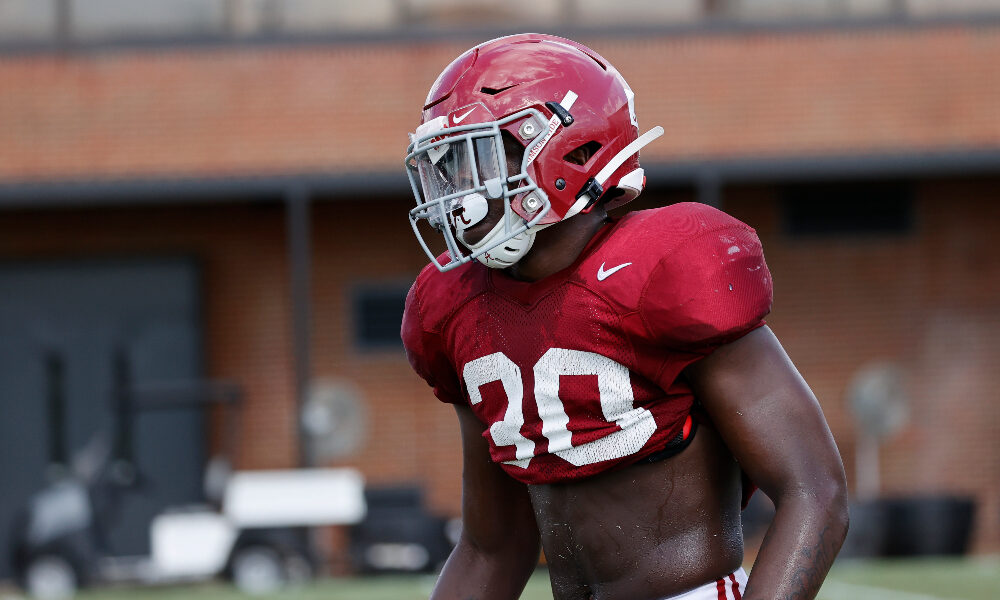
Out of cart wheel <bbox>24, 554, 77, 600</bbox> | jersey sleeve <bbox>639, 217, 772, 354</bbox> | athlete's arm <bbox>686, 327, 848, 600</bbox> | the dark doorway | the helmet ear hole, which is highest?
the helmet ear hole

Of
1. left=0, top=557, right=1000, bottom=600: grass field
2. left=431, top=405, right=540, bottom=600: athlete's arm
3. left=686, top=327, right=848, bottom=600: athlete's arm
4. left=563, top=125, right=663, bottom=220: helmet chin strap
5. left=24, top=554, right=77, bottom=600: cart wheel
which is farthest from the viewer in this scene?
left=24, top=554, right=77, bottom=600: cart wheel

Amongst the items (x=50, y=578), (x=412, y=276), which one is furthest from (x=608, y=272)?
(x=412, y=276)

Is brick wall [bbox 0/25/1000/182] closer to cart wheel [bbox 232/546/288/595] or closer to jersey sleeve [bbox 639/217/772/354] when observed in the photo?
cart wheel [bbox 232/546/288/595]

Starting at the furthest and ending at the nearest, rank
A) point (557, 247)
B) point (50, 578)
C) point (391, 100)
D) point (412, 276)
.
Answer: point (412, 276), point (391, 100), point (50, 578), point (557, 247)

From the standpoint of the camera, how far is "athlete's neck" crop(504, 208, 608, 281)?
2457 mm

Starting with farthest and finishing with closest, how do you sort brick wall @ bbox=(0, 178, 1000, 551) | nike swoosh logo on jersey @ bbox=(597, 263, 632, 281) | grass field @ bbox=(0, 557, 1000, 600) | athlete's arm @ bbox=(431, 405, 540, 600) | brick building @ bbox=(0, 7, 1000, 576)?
brick wall @ bbox=(0, 178, 1000, 551)
brick building @ bbox=(0, 7, 1000, 576)
grass field @ bbox=(0, 557, 1000, 600)
athlete's arm @ bbox=(431, 405, 540, 600)
nike swoosh logo on jersey @ bbox=(597, 263, 632, 281)

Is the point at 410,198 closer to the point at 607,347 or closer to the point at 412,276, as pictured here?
the point at 412,276

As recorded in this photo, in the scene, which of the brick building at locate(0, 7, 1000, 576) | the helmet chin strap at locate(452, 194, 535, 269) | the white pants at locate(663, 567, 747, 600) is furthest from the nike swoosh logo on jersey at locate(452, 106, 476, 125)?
the brick building at locate(0, 7, 1000, 576)

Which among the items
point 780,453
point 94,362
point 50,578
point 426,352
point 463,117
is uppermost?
point 463,117

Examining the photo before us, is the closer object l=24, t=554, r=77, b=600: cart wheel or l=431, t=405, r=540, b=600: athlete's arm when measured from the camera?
l=431, t=405, r=540, b=600: athlete's arm

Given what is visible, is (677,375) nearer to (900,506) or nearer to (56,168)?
(900,506)

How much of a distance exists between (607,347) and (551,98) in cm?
43

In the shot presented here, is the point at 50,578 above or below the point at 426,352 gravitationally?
below

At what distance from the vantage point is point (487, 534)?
2.76 metres
